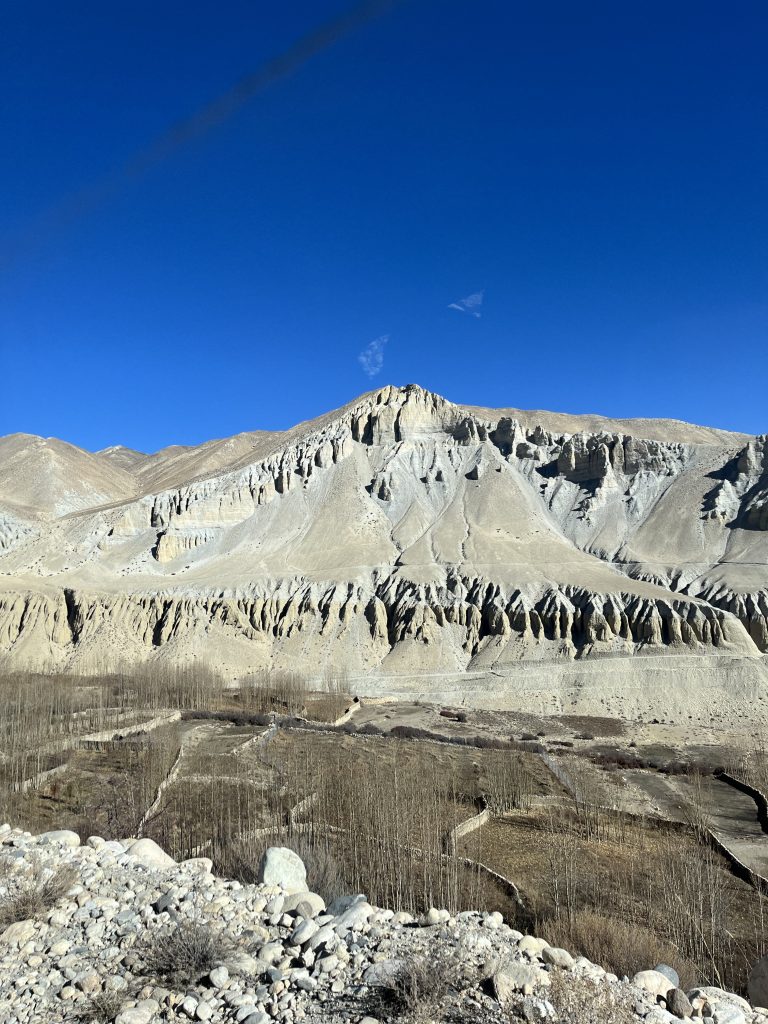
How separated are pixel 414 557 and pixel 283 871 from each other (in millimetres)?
61165

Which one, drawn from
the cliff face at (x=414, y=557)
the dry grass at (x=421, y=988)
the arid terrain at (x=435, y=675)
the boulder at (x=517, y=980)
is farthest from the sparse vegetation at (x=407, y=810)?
the cliff face at (x=414, y=557)

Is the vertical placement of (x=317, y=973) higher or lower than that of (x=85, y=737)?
higher

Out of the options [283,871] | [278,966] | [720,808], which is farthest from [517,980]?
[720,808]

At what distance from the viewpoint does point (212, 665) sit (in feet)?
187

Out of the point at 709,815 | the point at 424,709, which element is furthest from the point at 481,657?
the point at 709,815

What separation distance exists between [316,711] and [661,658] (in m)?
25.8

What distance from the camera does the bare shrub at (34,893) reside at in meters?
8.50

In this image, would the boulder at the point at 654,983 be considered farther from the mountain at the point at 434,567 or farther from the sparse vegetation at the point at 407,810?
the mountain at the point at 434,567

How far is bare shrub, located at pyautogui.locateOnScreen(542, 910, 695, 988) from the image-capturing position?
924 cm

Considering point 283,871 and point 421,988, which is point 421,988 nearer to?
point 421,988

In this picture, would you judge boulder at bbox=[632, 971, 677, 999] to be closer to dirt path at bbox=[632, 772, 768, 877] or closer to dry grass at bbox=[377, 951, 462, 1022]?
dry grass at bbox=[377, 951, 462, 1022]

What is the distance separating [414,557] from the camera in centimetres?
7119

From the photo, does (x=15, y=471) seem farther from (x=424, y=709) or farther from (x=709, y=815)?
(x=709, y=815)

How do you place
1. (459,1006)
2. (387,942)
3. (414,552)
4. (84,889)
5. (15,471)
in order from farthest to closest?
(15,471), (414,552), (84,889), (387,942), (459,1006)
